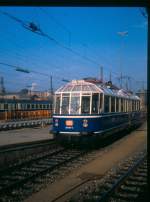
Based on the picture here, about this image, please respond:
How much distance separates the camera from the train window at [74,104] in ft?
47.4

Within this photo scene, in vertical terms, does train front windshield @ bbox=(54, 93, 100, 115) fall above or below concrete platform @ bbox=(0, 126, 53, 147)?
above

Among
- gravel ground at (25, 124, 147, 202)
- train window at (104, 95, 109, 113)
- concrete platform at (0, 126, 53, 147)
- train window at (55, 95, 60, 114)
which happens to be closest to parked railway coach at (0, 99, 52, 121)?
concrete platform at (0, 126, 53, 147)

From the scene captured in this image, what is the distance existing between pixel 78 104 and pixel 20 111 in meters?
22.8

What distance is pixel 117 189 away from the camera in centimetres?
770

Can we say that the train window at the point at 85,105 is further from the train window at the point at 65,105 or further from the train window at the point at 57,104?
the train window at the point at 57,104

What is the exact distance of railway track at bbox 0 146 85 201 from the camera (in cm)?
747

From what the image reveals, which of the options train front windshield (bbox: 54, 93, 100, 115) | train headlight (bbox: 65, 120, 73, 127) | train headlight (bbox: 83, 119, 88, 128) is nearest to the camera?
train headlight (bbox: 83, 119, 88, 128)

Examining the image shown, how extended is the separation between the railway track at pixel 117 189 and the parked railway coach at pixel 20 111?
24189 mm

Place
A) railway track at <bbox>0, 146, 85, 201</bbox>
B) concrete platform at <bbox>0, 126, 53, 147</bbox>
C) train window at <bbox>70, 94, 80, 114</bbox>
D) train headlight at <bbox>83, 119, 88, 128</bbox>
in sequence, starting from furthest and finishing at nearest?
concrete platform at <bbox>0, 126, 53, 147</bbox> → train window at <bbox>70, 94, 80, 114</bbox> → train headlight at <bbox>83, 119, 88, 128</bbox> → railway track at <bbox>0, 146, 85, 201</bbox>

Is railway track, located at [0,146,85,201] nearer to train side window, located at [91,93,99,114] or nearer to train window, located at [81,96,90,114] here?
train window, located at [81,96,90,114]

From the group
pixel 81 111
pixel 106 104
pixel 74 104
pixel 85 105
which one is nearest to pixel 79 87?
pixel 74 104

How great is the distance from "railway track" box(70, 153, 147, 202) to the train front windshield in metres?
4.68

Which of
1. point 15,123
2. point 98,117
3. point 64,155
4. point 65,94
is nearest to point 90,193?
point 64,155

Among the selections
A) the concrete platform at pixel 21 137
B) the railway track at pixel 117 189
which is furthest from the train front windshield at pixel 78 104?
the railway track at pixel 117 189
